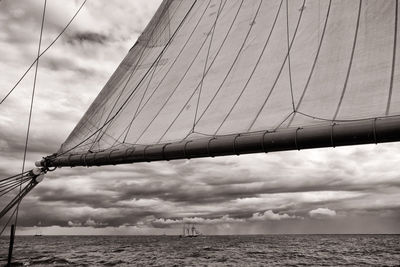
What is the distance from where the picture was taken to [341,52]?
15.4 feet

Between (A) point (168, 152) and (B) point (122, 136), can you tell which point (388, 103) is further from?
(B) point (122, 136)

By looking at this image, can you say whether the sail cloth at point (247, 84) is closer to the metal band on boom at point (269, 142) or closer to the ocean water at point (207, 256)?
the metal band on boom at point (269, 142)

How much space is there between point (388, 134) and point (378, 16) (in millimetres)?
1764

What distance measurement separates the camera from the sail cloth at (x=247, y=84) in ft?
13.8

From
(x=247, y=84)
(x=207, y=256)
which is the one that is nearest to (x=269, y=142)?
(x=247, y=84)

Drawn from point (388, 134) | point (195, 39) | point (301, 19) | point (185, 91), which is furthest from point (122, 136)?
point (388, 134)

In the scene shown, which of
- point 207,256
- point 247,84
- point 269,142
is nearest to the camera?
point 269,142

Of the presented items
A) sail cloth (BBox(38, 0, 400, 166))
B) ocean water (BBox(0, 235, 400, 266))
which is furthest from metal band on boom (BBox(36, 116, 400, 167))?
ocean water (BBox(0, 235, 400, 266))

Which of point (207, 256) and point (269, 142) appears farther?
point (207, 256)

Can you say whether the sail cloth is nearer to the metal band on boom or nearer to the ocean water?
the metal band on boom

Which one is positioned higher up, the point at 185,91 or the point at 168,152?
the point at 185,91

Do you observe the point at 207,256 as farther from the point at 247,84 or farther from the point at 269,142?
the point at 269,142

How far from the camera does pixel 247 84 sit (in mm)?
5402

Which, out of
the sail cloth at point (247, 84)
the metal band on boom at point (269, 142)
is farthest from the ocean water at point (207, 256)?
the metal band on boom at point (269, 142)
